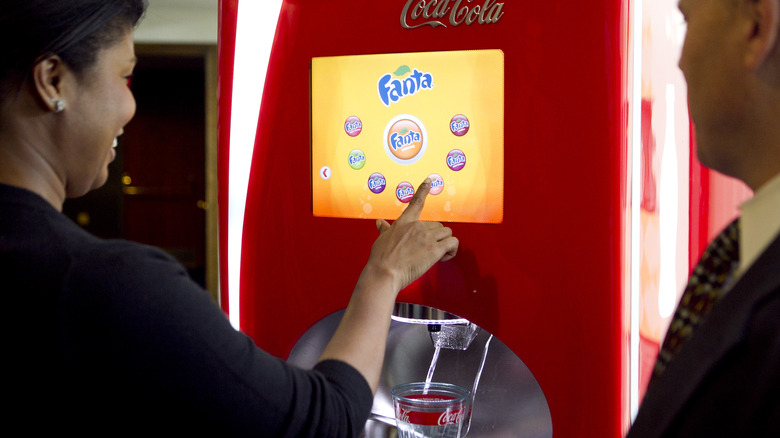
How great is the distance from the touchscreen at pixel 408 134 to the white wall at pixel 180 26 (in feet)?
10.0

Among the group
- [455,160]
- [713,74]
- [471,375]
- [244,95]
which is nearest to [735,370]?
[713,74]

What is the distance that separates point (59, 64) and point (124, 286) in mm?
247

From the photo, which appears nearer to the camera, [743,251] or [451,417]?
[743,251]

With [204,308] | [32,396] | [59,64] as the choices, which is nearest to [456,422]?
[204,308]

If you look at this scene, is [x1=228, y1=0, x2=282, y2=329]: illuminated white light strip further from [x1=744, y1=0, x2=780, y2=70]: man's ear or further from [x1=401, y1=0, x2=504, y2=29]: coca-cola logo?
[x1=744, y1=0, x2=780, y2=70]: man's ear

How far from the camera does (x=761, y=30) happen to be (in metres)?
0.52

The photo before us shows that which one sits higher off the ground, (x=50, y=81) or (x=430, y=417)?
(x=50, y=81)

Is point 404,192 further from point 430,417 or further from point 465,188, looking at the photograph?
point 430,417

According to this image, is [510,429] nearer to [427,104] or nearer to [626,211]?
[626,211]

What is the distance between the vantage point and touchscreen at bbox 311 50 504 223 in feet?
3.43

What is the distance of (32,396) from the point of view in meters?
0.63

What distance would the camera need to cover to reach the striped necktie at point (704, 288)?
2.15 feet

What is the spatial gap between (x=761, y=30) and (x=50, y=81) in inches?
26.2

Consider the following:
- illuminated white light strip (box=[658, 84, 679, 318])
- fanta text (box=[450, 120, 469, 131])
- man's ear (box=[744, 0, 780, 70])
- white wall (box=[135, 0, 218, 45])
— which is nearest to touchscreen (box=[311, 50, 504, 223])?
fanta text (box=[450, 120, 469, 131])
